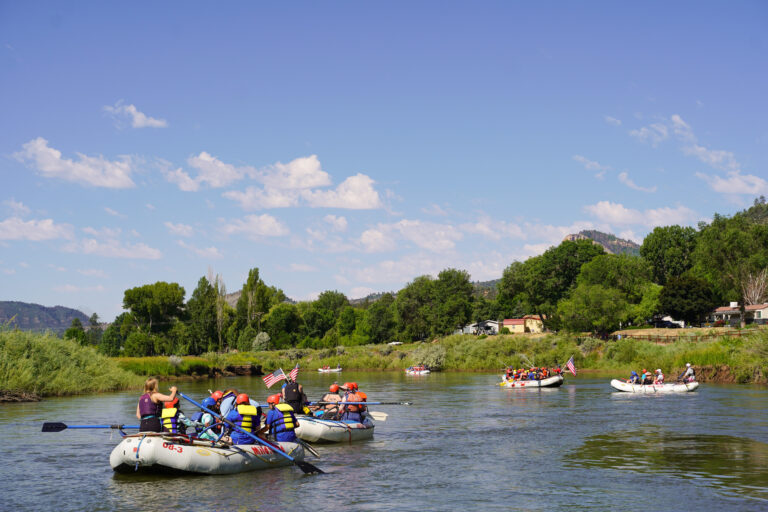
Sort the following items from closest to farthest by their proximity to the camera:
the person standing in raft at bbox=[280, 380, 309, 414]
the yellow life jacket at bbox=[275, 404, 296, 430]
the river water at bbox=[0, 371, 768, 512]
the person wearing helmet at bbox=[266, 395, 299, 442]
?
the river water at bbox=[0, 371, 768, 512]
the person wearing helmet at bbox=[266, 395, 299, 442]
the yellow life jacket at bbox=[275, 404, 296, 430]
the person standing in raft at bbox=[280, 380, 309, 414]

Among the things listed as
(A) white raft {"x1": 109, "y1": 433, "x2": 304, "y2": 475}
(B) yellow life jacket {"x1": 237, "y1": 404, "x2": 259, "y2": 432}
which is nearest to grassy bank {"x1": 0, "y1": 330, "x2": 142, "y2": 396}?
(A) white raft {"x1": 109, "y1": 433, "x2": 304, "y2": 475}

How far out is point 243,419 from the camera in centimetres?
2141

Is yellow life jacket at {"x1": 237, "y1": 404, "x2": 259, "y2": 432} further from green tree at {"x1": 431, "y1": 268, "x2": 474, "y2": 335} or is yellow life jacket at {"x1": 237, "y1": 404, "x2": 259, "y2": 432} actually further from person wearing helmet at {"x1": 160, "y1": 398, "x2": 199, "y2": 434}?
green tree at {"x1": 431, "y1": 268, "x2": 474, "y2": 335}

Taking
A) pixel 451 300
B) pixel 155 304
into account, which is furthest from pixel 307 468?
pixel 451 300

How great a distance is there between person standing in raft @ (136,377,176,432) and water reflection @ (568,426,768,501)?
13.2 m

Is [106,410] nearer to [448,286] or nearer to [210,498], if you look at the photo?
[210,498]

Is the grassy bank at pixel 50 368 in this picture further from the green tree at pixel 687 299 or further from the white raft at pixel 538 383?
the green tree at pixel 687 299

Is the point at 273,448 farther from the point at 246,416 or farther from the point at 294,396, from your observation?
the point at 294,396

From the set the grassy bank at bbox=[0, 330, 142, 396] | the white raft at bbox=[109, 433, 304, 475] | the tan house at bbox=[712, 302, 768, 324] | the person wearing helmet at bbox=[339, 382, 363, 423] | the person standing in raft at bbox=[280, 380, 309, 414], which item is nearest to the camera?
the white raft at bbox=[109, 433, 304, 475]

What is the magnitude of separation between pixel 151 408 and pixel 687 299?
9456 centimetres

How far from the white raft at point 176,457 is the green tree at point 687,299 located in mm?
91751

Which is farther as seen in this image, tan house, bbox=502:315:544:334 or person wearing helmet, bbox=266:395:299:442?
tan house, bbox=502:315:544:334

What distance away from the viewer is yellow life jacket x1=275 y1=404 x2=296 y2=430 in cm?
2253

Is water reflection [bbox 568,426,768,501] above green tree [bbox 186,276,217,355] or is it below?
below
